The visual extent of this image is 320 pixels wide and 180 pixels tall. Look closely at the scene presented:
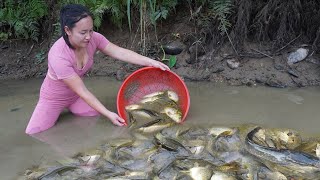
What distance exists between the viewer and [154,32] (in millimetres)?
6438

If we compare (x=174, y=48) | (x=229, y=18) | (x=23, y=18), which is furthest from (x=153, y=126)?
(x=23, y=18)

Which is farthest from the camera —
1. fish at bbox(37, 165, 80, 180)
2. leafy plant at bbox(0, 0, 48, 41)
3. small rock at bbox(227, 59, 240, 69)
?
leafy plant at bbox(0, 0, 48, 41)

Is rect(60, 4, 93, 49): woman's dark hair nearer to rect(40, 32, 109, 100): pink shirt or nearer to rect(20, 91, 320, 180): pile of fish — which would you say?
rect(40, 32, 109, 100): pink shirt

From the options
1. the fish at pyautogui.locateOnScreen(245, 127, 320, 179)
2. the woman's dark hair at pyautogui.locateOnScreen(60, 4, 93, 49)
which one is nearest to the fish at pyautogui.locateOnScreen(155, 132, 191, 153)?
the fish at pyautogui.locateOnScreen(245, 127, 320, 179)

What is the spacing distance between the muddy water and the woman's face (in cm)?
97

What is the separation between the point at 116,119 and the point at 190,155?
0.87 metres

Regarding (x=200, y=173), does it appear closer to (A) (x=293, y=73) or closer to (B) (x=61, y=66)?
(B) (x=61, y=66)

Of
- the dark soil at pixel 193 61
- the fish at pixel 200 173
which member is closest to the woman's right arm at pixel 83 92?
the fish at pixel 200 173

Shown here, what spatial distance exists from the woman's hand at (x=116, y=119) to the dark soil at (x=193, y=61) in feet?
5.39

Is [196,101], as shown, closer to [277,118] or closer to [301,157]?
[277,118]

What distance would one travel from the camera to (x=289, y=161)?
376cm

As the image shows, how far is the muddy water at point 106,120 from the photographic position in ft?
14.3

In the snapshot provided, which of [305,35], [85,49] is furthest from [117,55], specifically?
[305,35]

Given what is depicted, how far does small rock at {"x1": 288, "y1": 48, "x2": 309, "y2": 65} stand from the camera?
18.9ft
